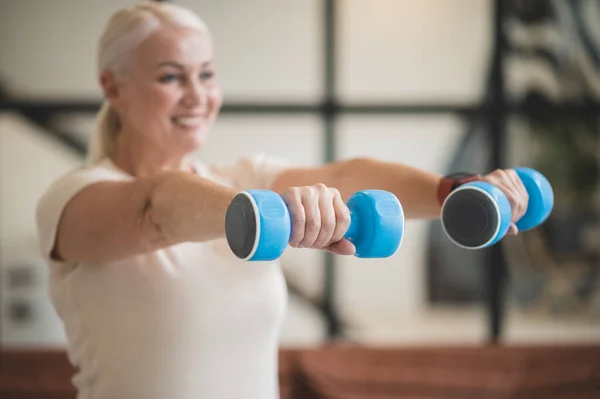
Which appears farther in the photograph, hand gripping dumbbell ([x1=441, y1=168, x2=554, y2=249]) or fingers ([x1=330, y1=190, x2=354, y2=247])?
hand gripping dumbbell ([x1=441, y1=168, x2=554, y2=249])

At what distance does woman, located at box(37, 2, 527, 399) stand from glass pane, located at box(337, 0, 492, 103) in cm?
189

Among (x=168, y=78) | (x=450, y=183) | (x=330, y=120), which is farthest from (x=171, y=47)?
(x=330, y=120)

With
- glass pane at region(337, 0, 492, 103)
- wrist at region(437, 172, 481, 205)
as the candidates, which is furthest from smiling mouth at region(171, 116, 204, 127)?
glass pane at region(337, 0, 492, 103)

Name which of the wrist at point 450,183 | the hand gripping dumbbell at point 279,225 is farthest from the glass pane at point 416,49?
the hand gripping dumbbell at point 279,225

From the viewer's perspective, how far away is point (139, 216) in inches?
38.7

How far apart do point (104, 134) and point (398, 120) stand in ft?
6.44

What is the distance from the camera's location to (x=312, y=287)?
3057 millimetres

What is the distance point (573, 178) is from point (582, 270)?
41 centimetres

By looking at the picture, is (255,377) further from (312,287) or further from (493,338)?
(493,338)

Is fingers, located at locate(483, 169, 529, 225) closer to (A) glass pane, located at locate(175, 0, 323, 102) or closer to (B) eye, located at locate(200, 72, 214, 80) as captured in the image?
(B) eye, located at locate(200, 72, 214, 80)

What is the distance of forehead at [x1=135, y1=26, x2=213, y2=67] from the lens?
3.90ft

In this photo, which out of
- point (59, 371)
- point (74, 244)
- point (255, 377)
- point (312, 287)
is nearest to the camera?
point (74, 244)

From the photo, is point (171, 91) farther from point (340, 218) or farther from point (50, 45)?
point (50, 45)

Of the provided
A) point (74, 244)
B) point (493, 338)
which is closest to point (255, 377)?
point (74, 244)
